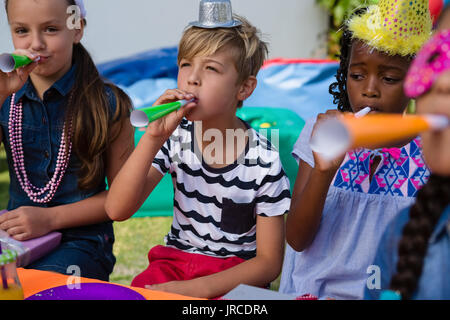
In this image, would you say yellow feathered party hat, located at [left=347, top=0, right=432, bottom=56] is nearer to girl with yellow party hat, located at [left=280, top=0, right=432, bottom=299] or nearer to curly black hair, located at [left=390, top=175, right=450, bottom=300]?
girl with yellow party hat, located at [left=280, top=0, right=432, bottom=299]

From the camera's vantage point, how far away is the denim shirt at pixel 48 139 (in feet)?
4.96

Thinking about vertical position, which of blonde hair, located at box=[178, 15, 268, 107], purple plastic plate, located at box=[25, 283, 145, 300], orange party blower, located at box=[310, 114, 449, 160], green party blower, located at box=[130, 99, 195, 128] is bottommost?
purple plastic plate, located at box=[25, 283, 145, 300]

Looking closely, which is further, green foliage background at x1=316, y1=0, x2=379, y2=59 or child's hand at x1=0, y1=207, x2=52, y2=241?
green foliage background at x1=316, y1=0, x2=379, y2=59

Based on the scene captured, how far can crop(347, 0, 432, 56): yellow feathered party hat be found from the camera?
1.14 m

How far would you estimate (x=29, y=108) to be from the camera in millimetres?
1531

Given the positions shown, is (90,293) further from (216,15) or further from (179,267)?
(216,15)

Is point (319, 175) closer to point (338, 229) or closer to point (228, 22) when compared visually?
point (338, 229)

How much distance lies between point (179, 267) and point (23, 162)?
1.89ft

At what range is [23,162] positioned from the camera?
152cm

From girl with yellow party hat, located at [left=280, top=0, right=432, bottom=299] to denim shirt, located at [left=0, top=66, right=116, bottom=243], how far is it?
647 mm

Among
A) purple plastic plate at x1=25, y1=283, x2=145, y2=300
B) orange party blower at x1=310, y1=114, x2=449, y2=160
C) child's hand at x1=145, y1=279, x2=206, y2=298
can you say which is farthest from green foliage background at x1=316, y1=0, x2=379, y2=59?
orange party blower at x1=310, y1=114, x2=449, y2=160

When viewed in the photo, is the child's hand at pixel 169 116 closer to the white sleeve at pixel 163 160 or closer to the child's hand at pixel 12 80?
the white sleeve at pixel 163 160
